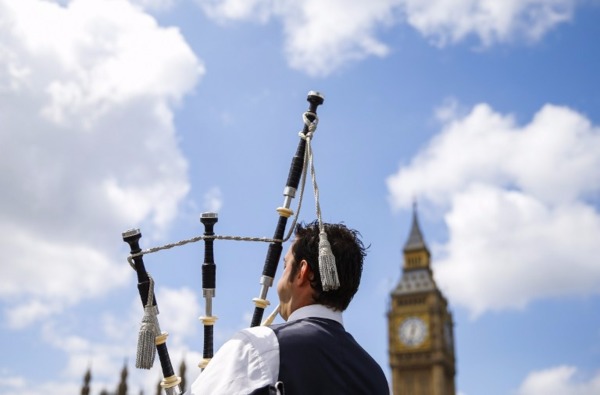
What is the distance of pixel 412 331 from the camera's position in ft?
217

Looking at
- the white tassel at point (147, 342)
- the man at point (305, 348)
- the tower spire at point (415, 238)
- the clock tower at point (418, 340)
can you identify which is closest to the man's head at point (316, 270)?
the man at point (305, 348)

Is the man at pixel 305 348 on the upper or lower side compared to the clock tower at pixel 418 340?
lower

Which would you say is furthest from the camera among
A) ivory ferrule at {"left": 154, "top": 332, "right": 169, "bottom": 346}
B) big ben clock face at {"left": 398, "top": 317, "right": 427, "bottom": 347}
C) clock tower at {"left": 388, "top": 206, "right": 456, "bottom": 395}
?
big ben clock face at {"left": 398, "top": 317, "right": 427, "bottom": 347}

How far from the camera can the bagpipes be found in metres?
3.04

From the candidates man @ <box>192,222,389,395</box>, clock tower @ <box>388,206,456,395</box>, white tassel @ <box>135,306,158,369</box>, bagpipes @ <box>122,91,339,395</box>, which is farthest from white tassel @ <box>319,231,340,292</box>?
clock tower @ <box>388,206,456,395</box>

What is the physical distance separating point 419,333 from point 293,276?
215 feet

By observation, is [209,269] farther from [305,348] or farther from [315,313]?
[305,348]

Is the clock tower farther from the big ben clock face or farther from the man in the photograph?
the man

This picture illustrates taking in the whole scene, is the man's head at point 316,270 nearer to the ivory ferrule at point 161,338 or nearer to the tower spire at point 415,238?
the ivory ferrule at point 161,338

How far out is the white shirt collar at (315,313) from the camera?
257 cm

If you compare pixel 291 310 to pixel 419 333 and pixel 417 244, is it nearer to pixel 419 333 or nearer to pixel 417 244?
pixel 419 333

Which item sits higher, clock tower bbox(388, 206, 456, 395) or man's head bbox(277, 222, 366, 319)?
clock tower bbox(388, 206, 456, 395)

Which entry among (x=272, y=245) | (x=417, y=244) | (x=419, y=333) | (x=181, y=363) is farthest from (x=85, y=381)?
(x=272, y=245)

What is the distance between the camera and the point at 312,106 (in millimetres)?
3551
